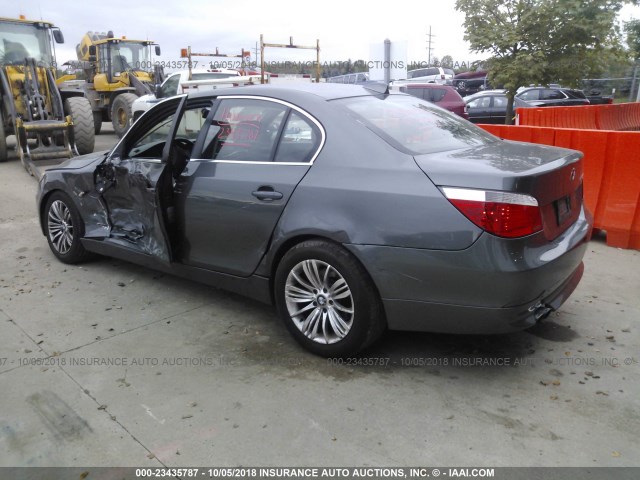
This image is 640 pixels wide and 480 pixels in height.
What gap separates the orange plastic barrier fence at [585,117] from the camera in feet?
32.3

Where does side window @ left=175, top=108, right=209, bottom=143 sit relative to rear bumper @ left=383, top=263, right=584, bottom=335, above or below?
above

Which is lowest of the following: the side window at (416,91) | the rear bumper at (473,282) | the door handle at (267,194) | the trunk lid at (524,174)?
the rear bumper at (473,282)

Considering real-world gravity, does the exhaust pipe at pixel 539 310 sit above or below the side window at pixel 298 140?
below

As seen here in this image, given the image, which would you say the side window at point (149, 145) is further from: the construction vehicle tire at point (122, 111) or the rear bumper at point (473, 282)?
the construction vehicle tire at point (122, 111)

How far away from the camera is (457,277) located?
299 cm

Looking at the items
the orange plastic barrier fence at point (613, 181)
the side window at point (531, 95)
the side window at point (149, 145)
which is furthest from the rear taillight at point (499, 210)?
the side window at point (531, 95)

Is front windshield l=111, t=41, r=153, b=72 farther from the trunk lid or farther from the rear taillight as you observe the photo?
the rear taillight

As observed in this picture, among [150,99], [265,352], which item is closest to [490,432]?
[265,352]

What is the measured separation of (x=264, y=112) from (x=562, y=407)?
265cm

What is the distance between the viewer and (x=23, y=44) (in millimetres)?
12195

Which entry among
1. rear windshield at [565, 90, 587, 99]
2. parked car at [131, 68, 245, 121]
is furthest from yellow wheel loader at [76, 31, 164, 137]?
rear windshield at [565, 90, 587, 99]

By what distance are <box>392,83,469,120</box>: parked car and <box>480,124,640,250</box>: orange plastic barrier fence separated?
9.08 m

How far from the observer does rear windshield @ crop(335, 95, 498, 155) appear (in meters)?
3.52

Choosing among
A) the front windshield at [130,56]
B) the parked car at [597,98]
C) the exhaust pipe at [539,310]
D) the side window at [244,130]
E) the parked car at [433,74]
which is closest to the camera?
the exhaust pipe at [539,310]
